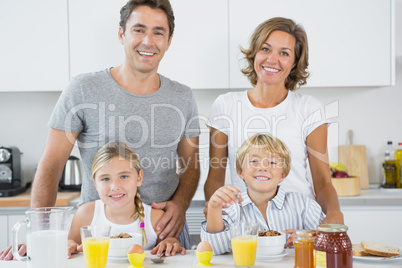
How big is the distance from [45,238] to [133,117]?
0.75 metres

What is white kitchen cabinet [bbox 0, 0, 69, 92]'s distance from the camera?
2887 mm

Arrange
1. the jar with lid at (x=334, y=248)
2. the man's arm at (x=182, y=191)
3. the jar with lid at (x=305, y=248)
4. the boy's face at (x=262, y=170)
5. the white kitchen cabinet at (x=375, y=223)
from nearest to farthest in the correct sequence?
the jar with lid at (x=334, y=248), the jar with lid at (x=305, y=248), the boy's face at (x=262, y=170), the man's arm at (x=182, y=191), the white kitchen cabinet at (x=375, y=223)

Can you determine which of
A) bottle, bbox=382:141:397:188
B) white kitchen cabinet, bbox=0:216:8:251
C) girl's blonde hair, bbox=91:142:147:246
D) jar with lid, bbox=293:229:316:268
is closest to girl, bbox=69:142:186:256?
girl's blonde hair, bbox=91:142:147:246

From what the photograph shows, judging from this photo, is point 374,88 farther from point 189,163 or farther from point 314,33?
point 189,163

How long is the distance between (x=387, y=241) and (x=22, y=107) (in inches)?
98.1

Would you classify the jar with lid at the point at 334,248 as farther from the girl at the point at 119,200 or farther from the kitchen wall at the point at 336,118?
the kitchen wall at the point at 336,118

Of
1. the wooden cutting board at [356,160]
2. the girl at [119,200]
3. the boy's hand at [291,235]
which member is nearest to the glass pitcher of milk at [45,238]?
the girl at [119,200]

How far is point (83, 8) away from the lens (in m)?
2.88

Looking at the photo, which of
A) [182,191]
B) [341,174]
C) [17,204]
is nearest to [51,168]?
[182,191]

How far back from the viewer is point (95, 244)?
1266 millimetres

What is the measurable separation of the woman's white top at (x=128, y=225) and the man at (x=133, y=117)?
70 millimetres

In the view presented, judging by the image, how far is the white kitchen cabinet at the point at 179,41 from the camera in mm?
2879

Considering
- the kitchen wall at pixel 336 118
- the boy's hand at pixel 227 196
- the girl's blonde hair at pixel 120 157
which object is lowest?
the boy's hand at pixel 227 196

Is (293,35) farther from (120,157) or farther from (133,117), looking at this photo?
(120,157)
